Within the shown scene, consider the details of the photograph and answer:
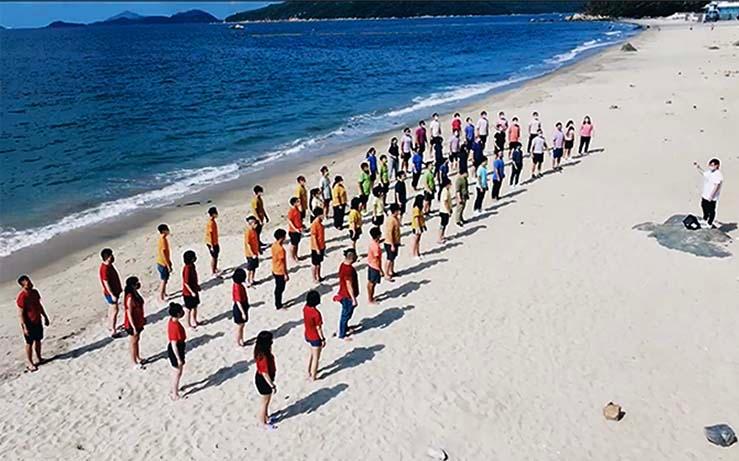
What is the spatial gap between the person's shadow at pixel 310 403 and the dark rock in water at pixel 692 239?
8742 millimetres

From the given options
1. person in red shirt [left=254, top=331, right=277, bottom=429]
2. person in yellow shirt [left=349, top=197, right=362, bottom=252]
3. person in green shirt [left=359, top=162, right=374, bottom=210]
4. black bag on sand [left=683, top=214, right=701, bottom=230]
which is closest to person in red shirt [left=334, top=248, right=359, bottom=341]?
person in red shirt [left=254, top=331, right=277, bottom=429]

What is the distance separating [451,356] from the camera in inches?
395

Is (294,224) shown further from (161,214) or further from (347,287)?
(161,214)

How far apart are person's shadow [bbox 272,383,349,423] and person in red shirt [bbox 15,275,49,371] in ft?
15.0

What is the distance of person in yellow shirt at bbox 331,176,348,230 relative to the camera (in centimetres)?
1516

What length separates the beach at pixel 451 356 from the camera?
27.3 ft

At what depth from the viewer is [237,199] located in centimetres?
2039

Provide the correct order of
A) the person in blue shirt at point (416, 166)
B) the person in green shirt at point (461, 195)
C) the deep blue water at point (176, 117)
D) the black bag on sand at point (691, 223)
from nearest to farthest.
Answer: the black bag on sand at point (691, 223) → the person in green shirt at point (461, 195) → the person in blue shirt at point (416, 166) → the deep blue water at point (176, 117)

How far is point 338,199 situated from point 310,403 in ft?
23.2

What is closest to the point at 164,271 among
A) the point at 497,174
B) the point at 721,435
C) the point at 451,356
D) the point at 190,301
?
the point at 190,301

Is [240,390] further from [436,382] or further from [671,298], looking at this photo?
[671,298]

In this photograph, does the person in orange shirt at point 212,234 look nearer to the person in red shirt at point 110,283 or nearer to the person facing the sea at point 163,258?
the person facing the sea at point 163,258

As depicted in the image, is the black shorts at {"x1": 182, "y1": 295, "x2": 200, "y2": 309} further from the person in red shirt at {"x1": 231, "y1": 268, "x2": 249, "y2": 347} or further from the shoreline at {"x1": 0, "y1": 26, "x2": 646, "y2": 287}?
the shoreline at {"x1": 0, "y1": 26, "x2": 646, "y2": 287}

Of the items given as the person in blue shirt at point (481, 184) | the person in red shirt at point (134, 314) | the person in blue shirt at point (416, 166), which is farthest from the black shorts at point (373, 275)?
the person in blue shirt at point (416, 166)
